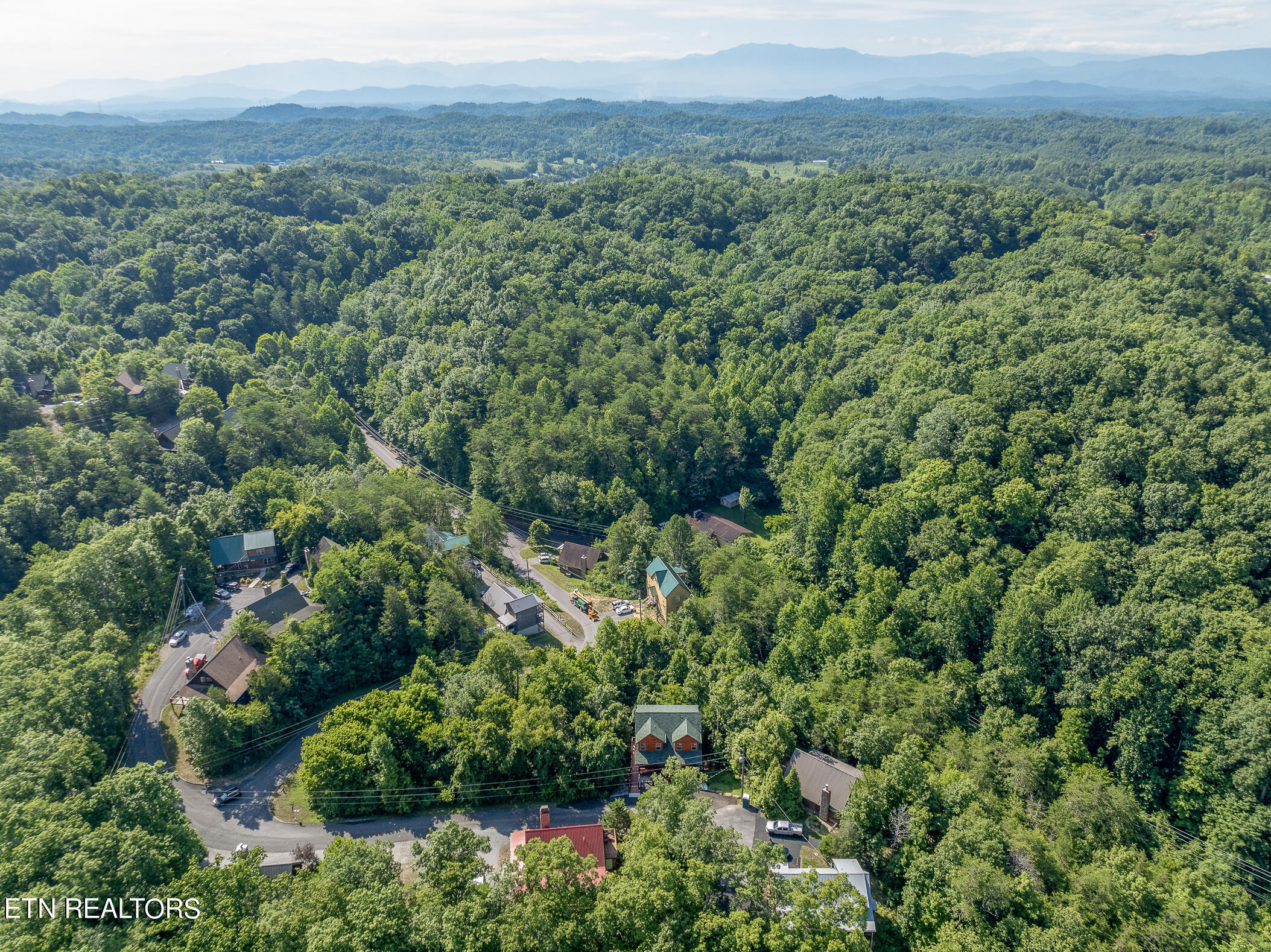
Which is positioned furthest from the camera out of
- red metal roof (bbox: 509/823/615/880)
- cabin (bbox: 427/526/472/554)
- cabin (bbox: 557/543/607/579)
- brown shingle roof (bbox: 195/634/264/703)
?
cabin (bbox: 557/543/607/579)

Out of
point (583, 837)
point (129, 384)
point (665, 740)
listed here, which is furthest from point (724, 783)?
point (129, 384)

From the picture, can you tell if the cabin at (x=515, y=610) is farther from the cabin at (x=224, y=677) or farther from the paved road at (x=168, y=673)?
the paved road at (x=168, y=673)

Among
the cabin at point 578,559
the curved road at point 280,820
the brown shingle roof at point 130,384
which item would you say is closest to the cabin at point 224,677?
the curved road at point 280,820

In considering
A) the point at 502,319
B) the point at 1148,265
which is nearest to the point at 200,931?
the point at 502,319

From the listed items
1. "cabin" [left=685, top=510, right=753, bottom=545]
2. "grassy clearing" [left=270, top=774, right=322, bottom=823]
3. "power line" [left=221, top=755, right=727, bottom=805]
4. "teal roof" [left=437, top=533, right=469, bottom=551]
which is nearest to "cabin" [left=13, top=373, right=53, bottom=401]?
"teal roof" [left=437, top=533, right=469, bottom=551]

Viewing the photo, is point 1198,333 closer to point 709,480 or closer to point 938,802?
point 709,480

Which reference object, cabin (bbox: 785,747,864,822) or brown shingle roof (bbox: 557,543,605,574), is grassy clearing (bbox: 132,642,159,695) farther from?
cabin (bbox: 785,747,864,822)

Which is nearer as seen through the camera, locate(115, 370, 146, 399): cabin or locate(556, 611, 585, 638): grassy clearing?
locate(556, 611, 585, 638): grassy clearing

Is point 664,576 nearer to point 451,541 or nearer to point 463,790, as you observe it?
point 451,541
